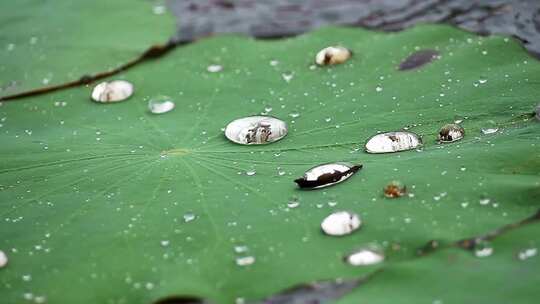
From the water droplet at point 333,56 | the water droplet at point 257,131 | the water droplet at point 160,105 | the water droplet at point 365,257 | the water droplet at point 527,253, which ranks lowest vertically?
the water droplet at point 527,253

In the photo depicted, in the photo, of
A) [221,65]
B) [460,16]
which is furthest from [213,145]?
[460,16]

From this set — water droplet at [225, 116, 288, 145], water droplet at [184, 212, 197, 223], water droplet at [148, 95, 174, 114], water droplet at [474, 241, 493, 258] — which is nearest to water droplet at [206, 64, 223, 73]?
water droplet at [148, 95, 174, 114]

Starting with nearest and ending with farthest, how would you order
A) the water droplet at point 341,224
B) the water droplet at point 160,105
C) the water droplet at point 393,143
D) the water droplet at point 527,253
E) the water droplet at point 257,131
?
the water droplet at point 527,253 → the water droplet at point 341,224 → the water droplet at point 393,143 → the water droplet at point 257,131 → the water droplet at point 160,105

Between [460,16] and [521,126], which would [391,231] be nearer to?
[521,126]

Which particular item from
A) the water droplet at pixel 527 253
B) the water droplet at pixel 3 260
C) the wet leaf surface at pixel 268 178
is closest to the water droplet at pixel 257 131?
the wet leaf surface at pixel 268 178

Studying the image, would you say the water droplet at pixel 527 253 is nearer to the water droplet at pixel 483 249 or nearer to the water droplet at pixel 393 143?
the water droplet at pixel 483 249

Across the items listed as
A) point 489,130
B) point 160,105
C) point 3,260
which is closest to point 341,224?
point 489,130

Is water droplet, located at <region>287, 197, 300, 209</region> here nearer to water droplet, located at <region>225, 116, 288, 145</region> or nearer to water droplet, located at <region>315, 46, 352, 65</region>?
water droplet, located at <region>225, 116, 288, 145</region>

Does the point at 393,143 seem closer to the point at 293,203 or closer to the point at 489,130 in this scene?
the point at 489,130
